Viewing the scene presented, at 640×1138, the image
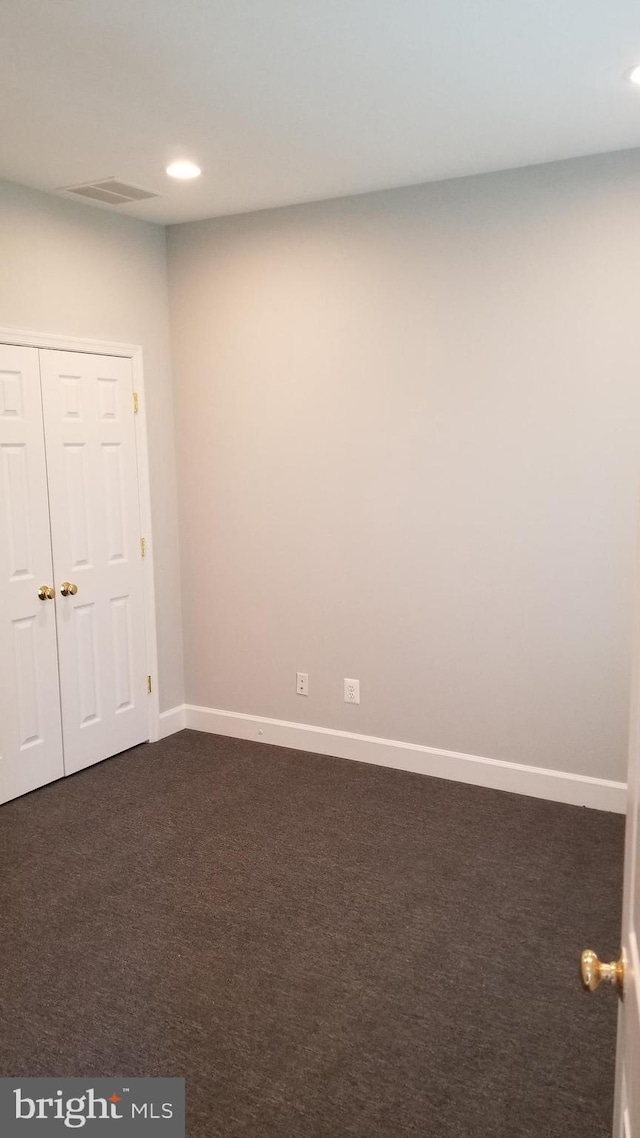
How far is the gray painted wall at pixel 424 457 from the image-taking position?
11.9 ft

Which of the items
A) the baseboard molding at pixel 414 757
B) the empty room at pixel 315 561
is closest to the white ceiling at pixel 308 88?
the empty room at pixel 315 561

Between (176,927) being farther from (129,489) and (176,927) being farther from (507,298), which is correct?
(507,298)

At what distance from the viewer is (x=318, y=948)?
2.80m

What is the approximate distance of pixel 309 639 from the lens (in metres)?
4.48

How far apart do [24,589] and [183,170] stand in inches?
76.9

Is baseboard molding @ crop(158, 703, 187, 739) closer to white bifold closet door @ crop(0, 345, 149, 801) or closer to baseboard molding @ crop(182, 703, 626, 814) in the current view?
baseboard molding @ crop(182, 703, 626, 814)

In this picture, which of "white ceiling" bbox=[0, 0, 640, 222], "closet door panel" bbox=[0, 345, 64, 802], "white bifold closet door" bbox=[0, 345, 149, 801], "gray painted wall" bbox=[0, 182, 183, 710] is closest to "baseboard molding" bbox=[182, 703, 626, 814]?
"gray painted wall" bbox=[0, 182, 183, 710]

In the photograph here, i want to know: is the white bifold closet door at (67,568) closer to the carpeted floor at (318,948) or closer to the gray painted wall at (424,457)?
the carpeted floor at (318,948)

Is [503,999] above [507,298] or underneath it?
underneath

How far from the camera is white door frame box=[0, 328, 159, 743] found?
4088 millimetres

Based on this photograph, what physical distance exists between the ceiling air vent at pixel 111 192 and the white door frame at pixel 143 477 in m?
0.64

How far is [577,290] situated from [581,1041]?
A: 109 inches

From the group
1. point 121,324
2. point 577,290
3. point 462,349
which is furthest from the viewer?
point 121,324

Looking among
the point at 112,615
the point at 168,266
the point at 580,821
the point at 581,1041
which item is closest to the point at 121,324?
the point at 168,266
